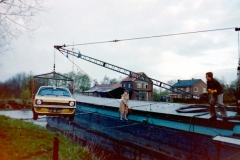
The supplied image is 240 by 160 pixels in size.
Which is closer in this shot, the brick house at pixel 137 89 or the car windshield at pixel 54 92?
the car windshield at pixel 54 92

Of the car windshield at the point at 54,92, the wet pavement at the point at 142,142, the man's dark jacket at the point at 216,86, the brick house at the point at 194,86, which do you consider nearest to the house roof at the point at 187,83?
the brick house at the point at 194,86

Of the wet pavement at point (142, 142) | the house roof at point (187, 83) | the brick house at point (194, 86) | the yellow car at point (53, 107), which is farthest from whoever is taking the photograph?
the house roof at point (187, 83)

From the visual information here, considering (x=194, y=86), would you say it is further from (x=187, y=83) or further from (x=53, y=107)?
(x=53, y=107)

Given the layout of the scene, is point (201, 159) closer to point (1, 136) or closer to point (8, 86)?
point (1, 136)

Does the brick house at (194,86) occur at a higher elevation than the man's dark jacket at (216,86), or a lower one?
higher

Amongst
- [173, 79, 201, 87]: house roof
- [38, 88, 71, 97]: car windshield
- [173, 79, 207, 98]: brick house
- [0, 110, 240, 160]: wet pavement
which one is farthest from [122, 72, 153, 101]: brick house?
[38, 88, 71, 97]: car windshield

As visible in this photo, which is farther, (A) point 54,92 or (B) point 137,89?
(B) point 137,89

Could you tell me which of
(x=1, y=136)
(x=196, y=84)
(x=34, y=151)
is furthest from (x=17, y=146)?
(x=196, y=84)

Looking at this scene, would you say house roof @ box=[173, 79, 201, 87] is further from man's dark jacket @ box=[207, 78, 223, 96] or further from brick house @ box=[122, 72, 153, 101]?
man's dark jacket @ box=[207, 78, 223, 96]

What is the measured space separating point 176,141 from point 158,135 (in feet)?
4.06

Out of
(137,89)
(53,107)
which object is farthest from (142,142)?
(137,89)

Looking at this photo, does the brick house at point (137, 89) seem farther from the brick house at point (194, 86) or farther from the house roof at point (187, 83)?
the house roof at point (187, 83)

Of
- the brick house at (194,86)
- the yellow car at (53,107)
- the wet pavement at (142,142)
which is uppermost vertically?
the brick house at (194,86)

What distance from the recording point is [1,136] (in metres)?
9.40
